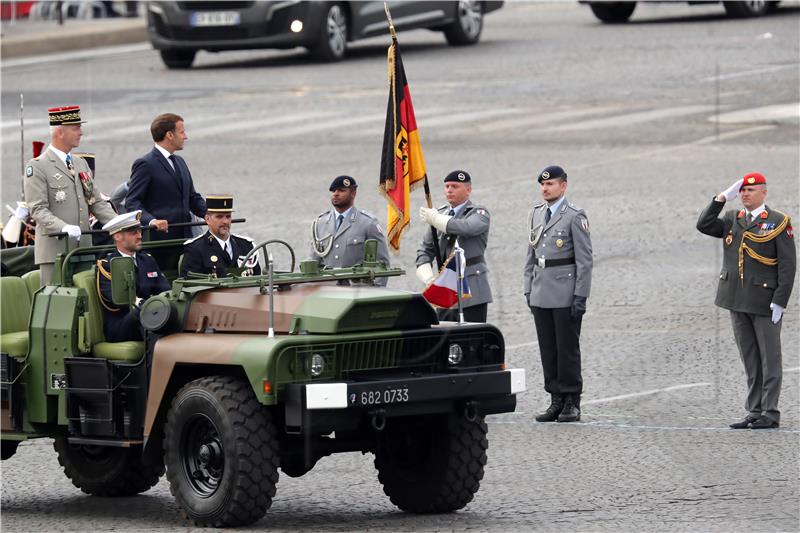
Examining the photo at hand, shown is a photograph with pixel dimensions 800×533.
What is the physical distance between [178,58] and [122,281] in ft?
70.0

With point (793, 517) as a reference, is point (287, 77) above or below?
above

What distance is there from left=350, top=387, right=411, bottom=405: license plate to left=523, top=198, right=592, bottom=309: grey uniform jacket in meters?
3.64

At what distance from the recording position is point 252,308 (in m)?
9.89

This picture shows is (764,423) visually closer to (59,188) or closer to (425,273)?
(425,273)

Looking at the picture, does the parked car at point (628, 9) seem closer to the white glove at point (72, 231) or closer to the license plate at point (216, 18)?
the license plate at point (216, 18)

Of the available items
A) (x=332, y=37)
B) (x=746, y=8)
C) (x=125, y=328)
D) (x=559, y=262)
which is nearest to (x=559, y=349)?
(x=559, y=262)

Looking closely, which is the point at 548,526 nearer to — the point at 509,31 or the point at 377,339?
the point at 377,339

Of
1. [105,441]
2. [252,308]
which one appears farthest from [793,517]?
[105,441]

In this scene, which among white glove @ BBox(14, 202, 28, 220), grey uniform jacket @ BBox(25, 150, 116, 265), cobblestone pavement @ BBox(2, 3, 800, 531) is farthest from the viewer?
white glove @ BBox(14, 202, 28, 220)

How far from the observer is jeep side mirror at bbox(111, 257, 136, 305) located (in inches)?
408

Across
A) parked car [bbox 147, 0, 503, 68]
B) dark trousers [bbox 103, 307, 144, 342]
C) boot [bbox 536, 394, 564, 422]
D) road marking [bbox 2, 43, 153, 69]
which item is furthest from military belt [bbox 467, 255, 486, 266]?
road marking [bbox 2, 43, 153, 69]

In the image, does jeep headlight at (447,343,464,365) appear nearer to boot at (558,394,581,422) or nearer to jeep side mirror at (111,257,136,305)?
jeep side mirror at (111,257,136,305)

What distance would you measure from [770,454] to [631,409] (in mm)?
1754

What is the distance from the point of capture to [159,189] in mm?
12234
